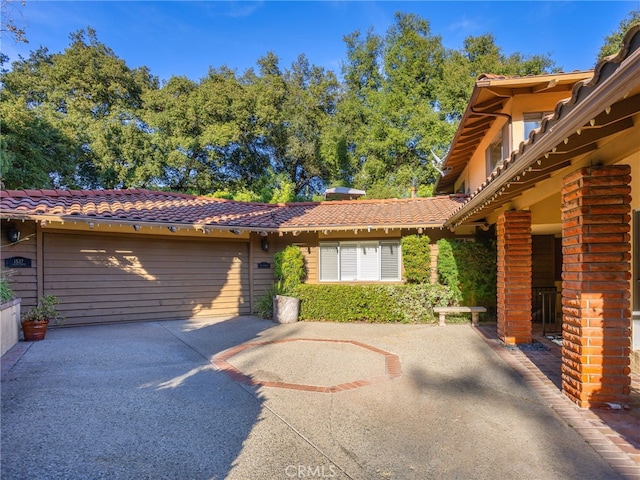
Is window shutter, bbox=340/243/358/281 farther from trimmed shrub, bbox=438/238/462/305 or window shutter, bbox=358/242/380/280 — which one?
trimmed shrub, bbox=438/238/462/305

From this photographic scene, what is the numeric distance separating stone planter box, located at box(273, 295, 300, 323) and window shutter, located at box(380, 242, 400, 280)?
279 cm

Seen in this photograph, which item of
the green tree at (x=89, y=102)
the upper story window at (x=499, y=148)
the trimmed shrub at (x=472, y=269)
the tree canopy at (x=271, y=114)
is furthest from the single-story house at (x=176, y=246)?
the green tree at (x=89, y=102)

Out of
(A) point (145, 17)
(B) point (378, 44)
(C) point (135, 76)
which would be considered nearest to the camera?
(A) point (145, 17)

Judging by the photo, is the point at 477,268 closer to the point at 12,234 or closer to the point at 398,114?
the point at 12,234

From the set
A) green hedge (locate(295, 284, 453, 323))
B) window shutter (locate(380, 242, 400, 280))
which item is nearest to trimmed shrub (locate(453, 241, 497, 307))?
green hedge (locate(295, 284, 453, 323))

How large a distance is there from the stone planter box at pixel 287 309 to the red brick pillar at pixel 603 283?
6.92 metres

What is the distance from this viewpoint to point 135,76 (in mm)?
25094

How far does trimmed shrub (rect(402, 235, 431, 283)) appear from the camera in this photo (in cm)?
999

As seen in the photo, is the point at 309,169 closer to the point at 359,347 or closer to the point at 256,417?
the point at 359,347

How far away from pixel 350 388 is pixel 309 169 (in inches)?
867

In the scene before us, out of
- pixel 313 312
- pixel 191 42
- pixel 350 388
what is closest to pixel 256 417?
pixel 350 388

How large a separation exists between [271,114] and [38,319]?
1904cm

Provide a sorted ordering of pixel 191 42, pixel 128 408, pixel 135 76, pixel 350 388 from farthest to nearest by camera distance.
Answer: pixel 135 76, pixel 191 42, pixel 350 388, pixel 128 408

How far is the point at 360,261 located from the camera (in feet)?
36.7
